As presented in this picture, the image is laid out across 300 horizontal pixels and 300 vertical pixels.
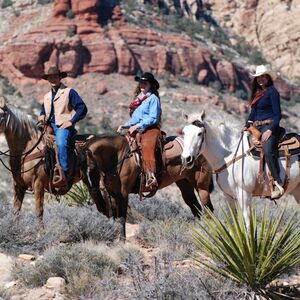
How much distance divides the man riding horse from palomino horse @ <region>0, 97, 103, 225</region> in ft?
0.84

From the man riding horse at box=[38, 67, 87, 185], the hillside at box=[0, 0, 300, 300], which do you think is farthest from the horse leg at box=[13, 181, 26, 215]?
the man riding horse at box=[38, 67, 87, 185]

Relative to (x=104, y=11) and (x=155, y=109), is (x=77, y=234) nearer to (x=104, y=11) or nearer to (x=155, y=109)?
(x=155, y=109)

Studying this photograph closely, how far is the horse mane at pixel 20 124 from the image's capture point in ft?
27.4

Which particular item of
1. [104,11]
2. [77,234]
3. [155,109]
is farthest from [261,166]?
[104,11]

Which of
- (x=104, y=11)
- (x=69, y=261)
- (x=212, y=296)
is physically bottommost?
(x=104, y=11)

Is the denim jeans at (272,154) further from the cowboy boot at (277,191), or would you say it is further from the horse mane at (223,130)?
the horse mane at (223,130)

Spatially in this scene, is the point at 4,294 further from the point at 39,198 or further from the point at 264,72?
the point at 264,72

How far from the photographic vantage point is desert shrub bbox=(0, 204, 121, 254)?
282 inches

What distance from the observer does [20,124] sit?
845 centimetres

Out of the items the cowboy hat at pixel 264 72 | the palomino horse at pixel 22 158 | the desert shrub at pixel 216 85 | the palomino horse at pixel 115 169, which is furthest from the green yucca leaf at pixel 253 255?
the desert shrub at pixel 216 85

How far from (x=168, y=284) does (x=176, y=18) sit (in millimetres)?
71502

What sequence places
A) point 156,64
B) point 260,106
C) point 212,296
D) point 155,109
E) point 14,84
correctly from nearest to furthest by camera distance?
1. point 212,296
2. point 260,106
3. point 155,109
4. point 14,84
5. point 156,64

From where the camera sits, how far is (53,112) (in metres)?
8.55

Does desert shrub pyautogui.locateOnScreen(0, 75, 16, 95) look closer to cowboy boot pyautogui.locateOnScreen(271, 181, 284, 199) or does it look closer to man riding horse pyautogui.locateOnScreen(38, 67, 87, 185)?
man riding horse pyautogui.locateOnScreen(38, 67, 87, 185)
